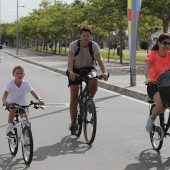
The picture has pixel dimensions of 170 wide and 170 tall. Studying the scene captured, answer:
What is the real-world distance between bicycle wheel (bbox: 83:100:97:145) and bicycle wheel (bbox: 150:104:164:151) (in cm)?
89

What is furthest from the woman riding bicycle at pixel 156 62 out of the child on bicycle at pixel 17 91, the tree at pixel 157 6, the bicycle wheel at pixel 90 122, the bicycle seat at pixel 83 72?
the tree at pixel 157 6

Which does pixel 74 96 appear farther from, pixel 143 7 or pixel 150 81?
pixel 143 7

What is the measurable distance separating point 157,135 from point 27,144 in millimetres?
1881

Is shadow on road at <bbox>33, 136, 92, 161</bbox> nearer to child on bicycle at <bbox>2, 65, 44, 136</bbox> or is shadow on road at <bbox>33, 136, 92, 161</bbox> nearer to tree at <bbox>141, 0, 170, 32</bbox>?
child on bicycle at <bbox>2, 65, 44, 136</bbox>

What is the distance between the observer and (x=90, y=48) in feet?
25.4

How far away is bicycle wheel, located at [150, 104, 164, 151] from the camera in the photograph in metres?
6.70

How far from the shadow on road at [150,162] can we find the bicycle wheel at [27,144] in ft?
3.92

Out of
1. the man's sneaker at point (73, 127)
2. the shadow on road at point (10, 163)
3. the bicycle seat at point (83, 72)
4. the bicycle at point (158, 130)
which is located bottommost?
the shadow on road at point (10, 163)

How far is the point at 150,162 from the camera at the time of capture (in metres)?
6.29

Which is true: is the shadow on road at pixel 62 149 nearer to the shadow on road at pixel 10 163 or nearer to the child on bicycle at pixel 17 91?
the shadow on road at pixel 10 163

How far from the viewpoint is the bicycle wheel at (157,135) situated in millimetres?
6704

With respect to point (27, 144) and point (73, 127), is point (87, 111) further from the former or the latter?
point (27, 144)

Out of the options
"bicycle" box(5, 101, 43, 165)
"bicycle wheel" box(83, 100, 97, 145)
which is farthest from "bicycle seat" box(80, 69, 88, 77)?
"bicycle" box(5, 101, 43, 165)

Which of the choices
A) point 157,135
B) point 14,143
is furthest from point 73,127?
point 157,135
